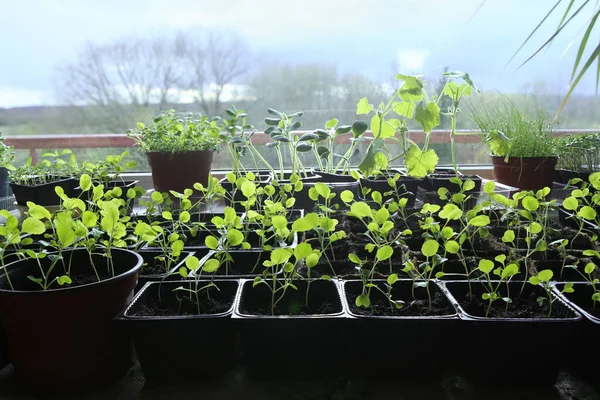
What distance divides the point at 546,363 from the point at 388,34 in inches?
57.2

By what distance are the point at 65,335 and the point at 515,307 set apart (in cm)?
81

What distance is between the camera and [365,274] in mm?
772

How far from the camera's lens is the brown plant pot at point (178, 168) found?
1536 millimetres

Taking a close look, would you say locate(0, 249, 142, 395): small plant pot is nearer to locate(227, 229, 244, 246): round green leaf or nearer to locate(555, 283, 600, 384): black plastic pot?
locate(227, 229, 244, 246): round green leaf

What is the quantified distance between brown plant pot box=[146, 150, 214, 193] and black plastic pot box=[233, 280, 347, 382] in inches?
37.4

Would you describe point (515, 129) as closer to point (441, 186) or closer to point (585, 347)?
point (441, 186)

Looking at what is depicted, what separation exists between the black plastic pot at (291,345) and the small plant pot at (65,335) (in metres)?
0.23

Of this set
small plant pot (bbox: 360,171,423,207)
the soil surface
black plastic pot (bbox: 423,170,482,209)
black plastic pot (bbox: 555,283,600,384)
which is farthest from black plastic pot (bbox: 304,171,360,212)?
black plastic pot (bbox: 555,283,600,384)

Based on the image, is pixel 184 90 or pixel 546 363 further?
pixel 184 90

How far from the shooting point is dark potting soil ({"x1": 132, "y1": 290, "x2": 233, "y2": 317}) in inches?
29.6

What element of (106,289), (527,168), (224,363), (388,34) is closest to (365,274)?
(224,363)

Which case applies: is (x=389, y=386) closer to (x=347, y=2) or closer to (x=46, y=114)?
(x=347, y=2)

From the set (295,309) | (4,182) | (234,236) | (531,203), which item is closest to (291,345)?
(295,309)

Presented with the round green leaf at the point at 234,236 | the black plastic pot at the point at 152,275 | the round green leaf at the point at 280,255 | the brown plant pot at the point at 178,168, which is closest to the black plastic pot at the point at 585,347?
the round green leaf at the point at 280,255
